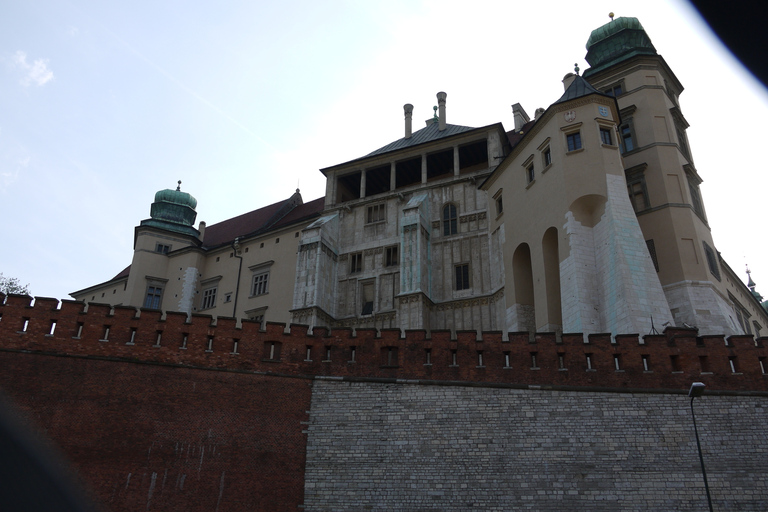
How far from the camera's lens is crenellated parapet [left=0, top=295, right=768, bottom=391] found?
63.5 feet

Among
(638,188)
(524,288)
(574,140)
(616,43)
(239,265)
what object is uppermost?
(616,43)

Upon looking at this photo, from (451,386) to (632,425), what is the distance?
511 cm

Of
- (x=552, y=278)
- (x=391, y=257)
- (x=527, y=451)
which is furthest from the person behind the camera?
(x=391, y=257)

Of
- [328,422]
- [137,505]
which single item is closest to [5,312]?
[137,505]

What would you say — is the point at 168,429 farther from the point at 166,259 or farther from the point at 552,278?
the point at 166,259

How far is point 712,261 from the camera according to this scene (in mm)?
28812

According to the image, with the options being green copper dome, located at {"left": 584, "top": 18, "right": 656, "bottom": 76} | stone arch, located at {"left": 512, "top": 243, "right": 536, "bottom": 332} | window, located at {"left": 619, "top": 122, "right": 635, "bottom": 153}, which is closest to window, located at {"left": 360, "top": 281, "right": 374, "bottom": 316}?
stone arch, located at {"left": 512, "top": 243, "right": 536, "bottom": 332}

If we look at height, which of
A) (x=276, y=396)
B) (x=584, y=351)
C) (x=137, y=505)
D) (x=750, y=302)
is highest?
(x=750, y=302)

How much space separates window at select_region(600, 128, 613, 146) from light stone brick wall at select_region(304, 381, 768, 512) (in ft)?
39.0

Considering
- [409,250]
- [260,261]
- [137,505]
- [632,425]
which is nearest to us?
[137,505]

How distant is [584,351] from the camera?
65.3 ft

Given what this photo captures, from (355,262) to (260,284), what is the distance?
22.9 ft

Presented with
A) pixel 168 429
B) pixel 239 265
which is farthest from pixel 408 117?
pixel 168 429

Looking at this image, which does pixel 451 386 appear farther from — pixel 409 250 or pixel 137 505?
pixel 409 250
